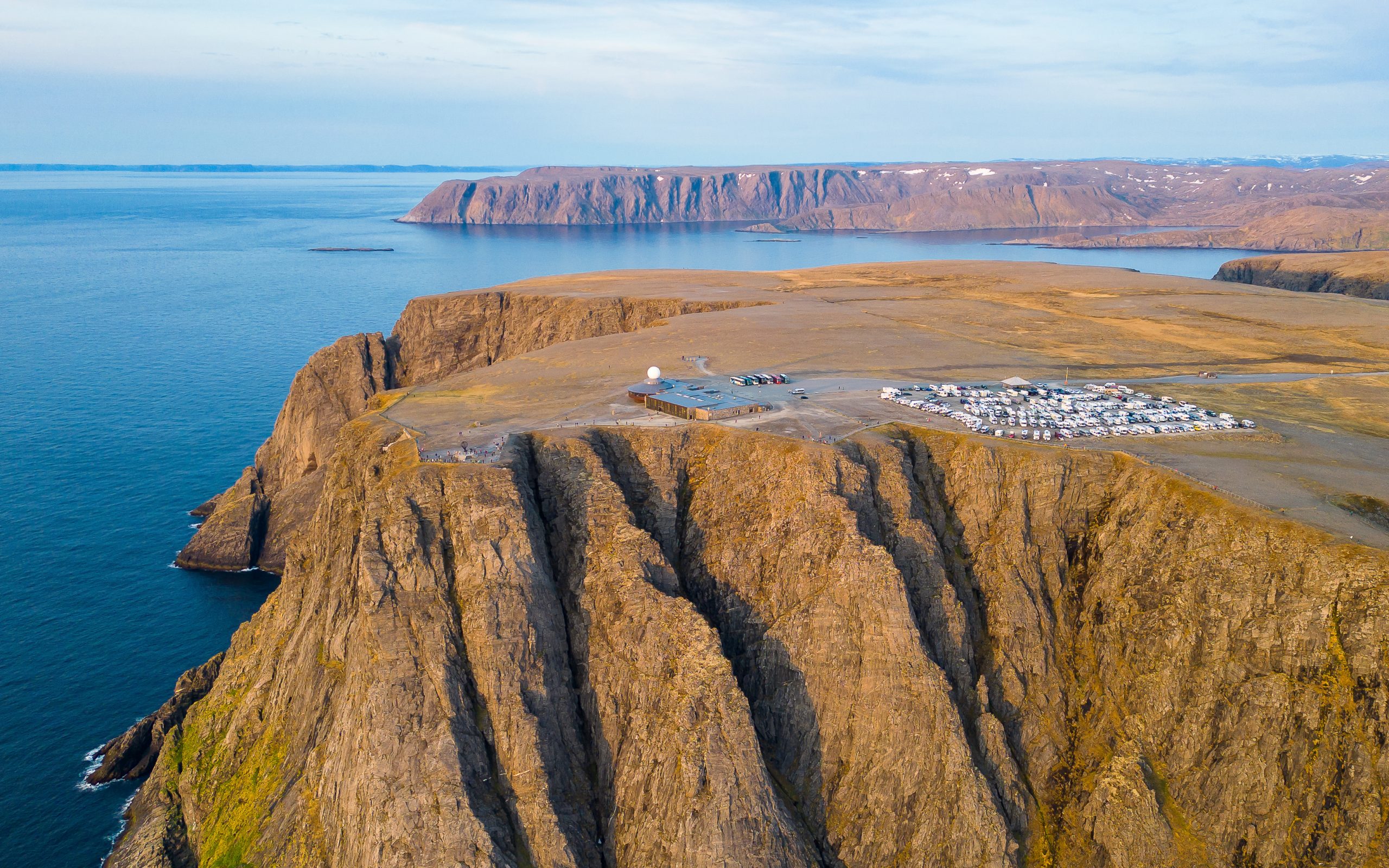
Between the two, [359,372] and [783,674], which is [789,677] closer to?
[783,674]

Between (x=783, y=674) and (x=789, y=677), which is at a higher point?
(x=783, y=674)

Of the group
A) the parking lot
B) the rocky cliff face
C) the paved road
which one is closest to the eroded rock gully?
→ the parking lot

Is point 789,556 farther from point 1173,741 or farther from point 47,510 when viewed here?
point 47,510

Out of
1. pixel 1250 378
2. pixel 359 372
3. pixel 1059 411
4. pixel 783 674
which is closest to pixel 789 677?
pixel 783 674

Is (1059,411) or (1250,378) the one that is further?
(1250,378)

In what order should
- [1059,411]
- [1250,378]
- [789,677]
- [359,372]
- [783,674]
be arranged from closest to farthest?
[789,677]
[783,674]
[1059,411]
[1250,378]
[359,372]

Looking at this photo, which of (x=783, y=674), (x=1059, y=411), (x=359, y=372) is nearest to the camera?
(x=783, y=674)

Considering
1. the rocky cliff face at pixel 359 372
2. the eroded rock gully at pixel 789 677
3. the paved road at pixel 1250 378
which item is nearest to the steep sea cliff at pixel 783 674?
the eroded rock gully at pixel 789 677

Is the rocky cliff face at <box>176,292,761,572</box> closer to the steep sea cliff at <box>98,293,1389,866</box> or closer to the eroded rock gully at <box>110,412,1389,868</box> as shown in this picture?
the steep sea cliff at <box>98,293,1389,866</box>
